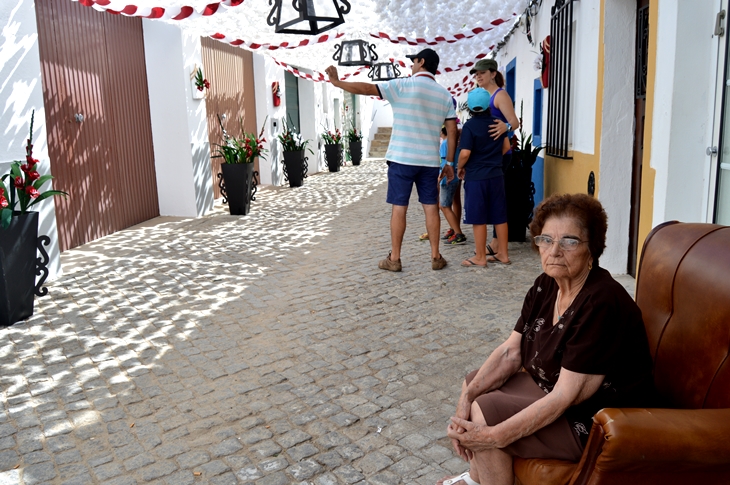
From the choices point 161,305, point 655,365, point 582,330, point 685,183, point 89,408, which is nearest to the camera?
point 582,330

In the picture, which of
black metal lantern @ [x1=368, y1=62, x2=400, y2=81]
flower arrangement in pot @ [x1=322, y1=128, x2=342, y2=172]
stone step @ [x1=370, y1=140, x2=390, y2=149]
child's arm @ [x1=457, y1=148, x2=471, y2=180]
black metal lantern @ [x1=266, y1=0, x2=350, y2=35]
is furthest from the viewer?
stone step @ [x1=370, y1=140, x2=390, y2=149]

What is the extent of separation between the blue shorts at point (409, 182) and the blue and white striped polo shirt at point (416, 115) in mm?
58

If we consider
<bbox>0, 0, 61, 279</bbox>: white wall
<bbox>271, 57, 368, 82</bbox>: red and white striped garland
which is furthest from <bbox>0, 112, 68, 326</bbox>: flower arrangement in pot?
<bbox>271, 57, 368, 82</bbox>: red and white striped garland

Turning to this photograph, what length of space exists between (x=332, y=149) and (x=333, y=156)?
189 millimetres

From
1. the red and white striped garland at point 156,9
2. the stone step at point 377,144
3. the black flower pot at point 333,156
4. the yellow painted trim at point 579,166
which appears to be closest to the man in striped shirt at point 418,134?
the yellow painted trim at point 579,166

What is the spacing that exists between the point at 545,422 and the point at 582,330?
0.97 ft

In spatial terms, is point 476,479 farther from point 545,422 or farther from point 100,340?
point 100,340

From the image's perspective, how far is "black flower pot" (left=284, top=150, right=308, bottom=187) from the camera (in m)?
12.5

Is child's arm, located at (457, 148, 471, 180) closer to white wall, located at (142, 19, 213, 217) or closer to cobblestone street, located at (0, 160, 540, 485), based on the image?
cobblestone street, located at (0, 160, 540, 485)

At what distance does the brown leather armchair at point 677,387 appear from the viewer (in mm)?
1505

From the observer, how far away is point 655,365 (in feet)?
6.59

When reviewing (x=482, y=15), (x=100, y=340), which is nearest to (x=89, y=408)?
(x=100, y=340)

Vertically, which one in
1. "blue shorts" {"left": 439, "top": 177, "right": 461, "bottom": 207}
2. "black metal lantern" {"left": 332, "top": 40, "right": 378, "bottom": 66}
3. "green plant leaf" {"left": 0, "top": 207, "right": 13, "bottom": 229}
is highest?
"black metal lantern" {"left": 332, "top": 40, "right": 378, "bottom": 66}

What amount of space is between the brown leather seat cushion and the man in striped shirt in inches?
140
